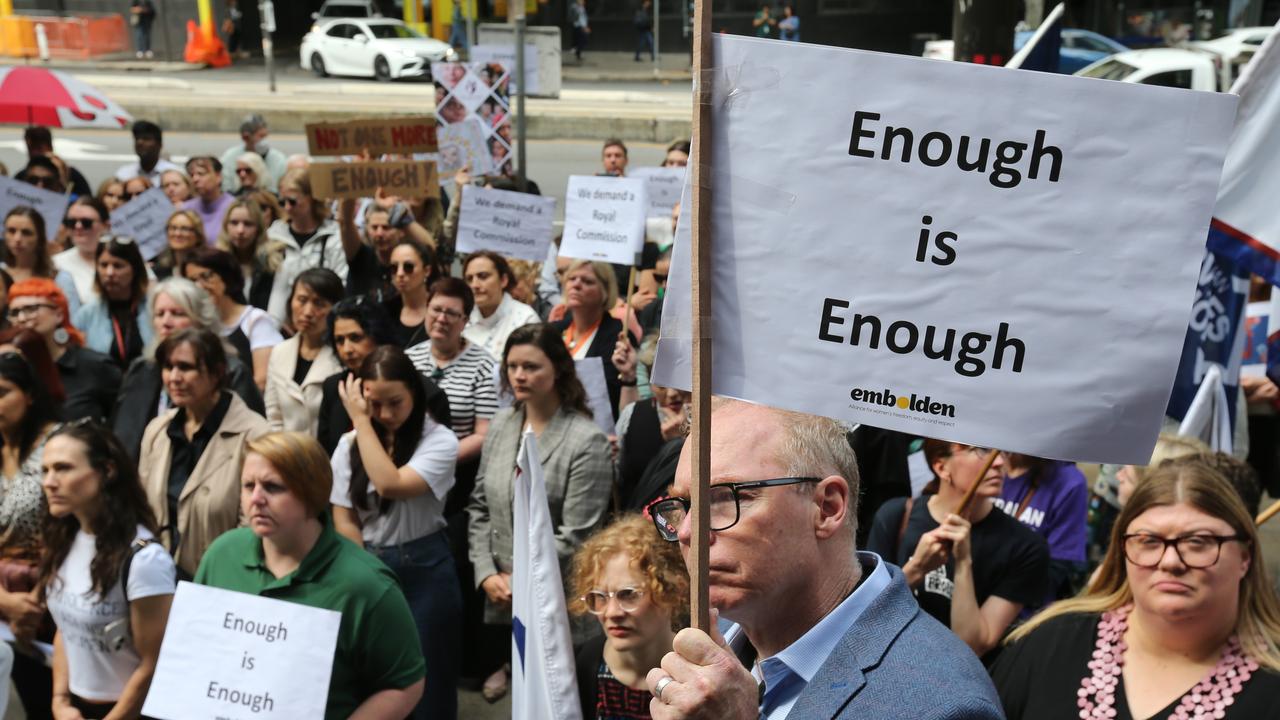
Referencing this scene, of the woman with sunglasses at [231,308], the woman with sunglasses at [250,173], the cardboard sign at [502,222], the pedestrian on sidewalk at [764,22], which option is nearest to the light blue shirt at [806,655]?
the woman with sunglasses at [231,308]

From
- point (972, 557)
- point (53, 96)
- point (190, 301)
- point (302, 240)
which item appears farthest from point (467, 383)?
point (53, 96)

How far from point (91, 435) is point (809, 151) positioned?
2972 millimetres

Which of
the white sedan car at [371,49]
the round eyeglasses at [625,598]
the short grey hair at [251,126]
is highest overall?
the white sedan car at [371,49]

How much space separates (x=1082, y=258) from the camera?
1.99 m

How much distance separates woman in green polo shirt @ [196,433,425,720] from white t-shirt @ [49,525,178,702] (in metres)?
0.28

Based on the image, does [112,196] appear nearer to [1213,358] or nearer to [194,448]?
[194,448]

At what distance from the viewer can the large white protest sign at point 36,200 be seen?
8188mm

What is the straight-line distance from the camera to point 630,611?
10.8 feet

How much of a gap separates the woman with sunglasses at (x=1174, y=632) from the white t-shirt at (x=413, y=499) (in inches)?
88.9

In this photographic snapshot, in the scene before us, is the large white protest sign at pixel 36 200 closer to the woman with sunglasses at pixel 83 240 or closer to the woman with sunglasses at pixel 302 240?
the woman with sunglasses at pixel 83 240

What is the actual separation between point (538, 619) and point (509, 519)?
147 cm

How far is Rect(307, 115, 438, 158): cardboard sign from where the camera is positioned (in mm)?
8047

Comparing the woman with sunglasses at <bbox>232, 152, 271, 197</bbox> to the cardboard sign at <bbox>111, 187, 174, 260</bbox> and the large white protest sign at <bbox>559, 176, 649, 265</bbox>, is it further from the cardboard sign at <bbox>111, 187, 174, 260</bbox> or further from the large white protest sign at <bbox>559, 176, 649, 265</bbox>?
the large white protest sign at <bbox>559, 176, 649, 265</bbox>

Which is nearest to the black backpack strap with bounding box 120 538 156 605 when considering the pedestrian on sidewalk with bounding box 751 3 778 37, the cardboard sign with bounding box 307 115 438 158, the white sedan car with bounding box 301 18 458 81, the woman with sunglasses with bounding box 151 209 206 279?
the woman with sunglasses with bounding box 151 209 206 279
